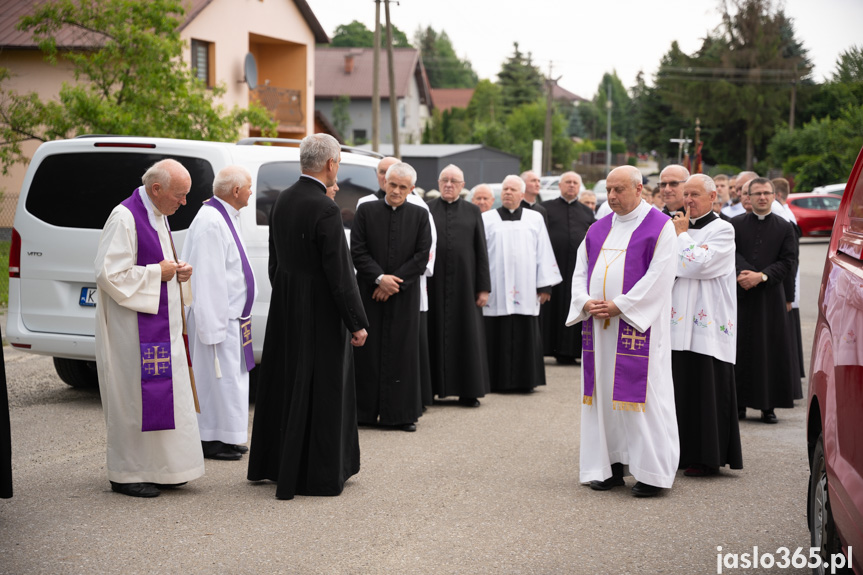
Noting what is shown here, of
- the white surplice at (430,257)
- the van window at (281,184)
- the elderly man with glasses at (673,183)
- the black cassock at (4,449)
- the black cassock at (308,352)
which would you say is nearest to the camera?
the black cassock at (4,449)

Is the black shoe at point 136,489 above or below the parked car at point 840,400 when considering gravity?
below

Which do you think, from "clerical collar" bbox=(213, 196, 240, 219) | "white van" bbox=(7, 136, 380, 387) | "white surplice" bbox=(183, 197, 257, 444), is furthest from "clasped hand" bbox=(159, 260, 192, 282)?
"white van" bbox=(7, 136, 380, 387)

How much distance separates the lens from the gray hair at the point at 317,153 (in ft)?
20.4

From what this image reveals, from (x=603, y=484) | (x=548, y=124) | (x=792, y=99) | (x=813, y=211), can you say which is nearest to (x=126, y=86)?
(x=603, y=484)

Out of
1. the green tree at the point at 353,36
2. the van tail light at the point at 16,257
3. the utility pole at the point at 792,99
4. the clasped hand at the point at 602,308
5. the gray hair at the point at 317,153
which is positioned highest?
the green tree at the point at 353,36

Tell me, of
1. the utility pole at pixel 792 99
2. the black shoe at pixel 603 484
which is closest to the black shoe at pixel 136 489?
the black shoe at pixel 603 484

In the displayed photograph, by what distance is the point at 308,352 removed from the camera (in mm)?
6176

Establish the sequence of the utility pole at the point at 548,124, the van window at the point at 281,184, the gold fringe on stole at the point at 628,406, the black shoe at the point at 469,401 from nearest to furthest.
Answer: the gold fringe on stole at the point at 628,406 → the van window at the point at 281,184 → the black shoe at the point at 469,401 → the utility pole at the point at 548,124

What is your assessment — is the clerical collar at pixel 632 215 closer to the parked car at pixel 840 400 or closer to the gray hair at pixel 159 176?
the parked car at pixel 840 400

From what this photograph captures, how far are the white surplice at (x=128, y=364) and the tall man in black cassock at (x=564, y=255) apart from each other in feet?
22.0

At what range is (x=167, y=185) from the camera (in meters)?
6.05

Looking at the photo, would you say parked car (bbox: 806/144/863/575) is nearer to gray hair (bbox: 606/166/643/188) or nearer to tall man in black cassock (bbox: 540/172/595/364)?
gray hair (bbox: 606/166/643/188)

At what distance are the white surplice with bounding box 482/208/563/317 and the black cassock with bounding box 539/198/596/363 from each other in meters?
1.52

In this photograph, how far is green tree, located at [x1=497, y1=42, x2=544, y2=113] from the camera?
104375 mm
